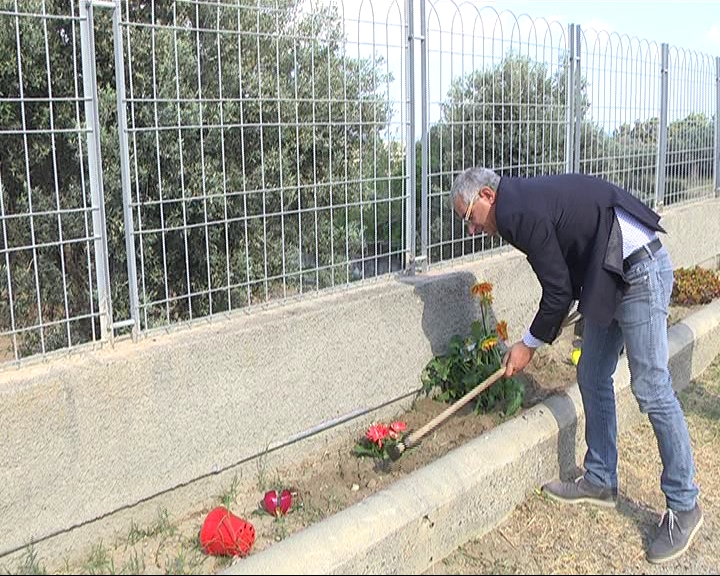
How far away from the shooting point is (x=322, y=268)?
456 centimetres

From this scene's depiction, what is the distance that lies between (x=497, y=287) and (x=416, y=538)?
2552 millimetres

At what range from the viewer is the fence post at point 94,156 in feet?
11.4

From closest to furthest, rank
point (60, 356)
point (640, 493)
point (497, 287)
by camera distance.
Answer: point (60, 356) → point (640, 493) → point (497, 287)

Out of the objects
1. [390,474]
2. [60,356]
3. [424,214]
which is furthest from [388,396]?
[60,356]

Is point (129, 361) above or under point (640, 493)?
above

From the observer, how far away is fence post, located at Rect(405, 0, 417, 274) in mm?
Answer: 4824

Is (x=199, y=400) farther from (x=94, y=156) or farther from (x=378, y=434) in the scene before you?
(x=94, y=156)

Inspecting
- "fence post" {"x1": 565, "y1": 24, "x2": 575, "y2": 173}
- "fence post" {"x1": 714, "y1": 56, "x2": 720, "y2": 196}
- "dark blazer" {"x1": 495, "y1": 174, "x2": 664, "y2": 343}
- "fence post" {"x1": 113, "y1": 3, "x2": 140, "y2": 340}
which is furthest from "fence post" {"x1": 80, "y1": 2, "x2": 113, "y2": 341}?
"fence post" {"x1": 714, "y1": 56, "x2": 720, "y2": 196}

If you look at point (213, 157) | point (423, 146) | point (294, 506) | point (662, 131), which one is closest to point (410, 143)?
point (423, 146)

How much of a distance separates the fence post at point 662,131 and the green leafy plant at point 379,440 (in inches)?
198

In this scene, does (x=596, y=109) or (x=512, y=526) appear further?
(x=596, y=109)

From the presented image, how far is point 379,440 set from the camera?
4301 mm

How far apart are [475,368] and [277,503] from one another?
5.37ft

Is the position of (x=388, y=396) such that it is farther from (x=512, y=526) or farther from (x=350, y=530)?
(x=350, y=530)
